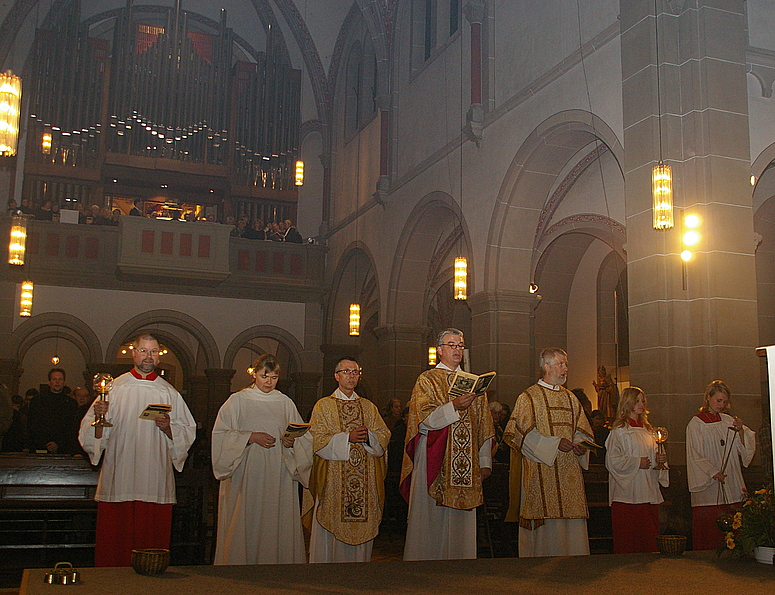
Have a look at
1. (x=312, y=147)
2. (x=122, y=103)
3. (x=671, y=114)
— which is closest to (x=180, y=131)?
(x=122, y=103)

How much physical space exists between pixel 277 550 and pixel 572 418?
7.17 feet

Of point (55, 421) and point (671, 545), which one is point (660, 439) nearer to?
point (671, 545)

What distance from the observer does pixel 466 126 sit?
12602 mm

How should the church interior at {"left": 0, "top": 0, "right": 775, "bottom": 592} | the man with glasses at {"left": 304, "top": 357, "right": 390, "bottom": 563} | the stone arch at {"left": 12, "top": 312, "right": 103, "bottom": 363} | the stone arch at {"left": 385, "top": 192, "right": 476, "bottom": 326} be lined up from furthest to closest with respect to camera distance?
the stone arch at {"left": 12, "top": 312, "right": 103, "bottom": 363}, the stone arch at {"left": 385, "top": 192, "right": 476, "bottom": 326}, the church interior at {"left": 0, "top": 0, "right": 775, "bottom": 592}, the man with glasses at {"left": 304, "top": 357, "right": 390, "bottom": 563}

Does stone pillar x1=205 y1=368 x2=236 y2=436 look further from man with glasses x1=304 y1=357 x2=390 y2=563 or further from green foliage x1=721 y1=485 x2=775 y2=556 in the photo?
green foliage x1=721 y1=485 x2=775 y2=556

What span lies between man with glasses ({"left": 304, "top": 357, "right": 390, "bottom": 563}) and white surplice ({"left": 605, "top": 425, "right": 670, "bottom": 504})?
172 cm

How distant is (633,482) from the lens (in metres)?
6.25

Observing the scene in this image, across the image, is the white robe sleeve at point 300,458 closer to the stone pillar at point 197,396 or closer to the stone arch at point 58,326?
the stone arch at point 58,326

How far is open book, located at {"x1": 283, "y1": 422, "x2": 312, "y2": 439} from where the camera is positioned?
214 inches

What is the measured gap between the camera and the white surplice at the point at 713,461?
6.61 m

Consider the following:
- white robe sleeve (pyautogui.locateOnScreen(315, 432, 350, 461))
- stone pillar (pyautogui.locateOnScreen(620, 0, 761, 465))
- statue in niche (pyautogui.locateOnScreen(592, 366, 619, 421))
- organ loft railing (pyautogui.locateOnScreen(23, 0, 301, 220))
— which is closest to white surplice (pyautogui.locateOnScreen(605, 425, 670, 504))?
stone pillar (pyautogui.locateOnScreen(620, 0, 761, 465))

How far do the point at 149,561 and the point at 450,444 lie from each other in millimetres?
2758

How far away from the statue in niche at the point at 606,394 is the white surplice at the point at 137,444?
35.9ft

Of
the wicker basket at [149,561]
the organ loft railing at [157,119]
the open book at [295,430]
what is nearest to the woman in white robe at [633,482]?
the open book at [295,430]
